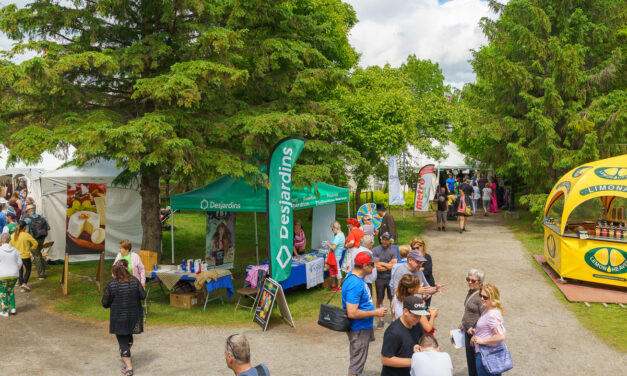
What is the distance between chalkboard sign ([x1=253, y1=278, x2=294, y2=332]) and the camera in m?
8.86

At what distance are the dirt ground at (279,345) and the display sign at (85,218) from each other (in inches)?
156

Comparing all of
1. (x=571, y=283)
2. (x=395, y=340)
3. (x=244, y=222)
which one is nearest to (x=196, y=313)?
(x=395, y=340)

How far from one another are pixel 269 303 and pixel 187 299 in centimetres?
238

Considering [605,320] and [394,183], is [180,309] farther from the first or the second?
[394,183]

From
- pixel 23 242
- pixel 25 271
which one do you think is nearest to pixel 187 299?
pixel 23 242

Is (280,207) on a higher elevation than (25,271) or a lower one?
higher

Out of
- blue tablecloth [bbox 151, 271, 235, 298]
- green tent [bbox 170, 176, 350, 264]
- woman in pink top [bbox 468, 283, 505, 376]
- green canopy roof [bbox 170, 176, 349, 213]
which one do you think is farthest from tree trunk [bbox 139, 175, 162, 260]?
woman in pink top [bbox 468, 283, 505, 376]

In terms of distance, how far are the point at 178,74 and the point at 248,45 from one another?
3692 mm

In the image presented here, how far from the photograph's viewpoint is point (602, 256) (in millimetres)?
10867

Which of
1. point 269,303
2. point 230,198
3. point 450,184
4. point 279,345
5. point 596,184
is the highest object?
point 450,184

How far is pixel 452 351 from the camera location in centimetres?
775

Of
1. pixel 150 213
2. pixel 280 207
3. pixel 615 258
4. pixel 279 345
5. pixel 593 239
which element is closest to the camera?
pixel 279 345

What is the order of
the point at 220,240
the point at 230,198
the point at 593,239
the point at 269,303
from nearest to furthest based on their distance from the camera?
1. the point at 269,303
2. the point at 593,239
3. the point at 230,198
4. the point at 220,240

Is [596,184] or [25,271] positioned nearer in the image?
[596,184]
